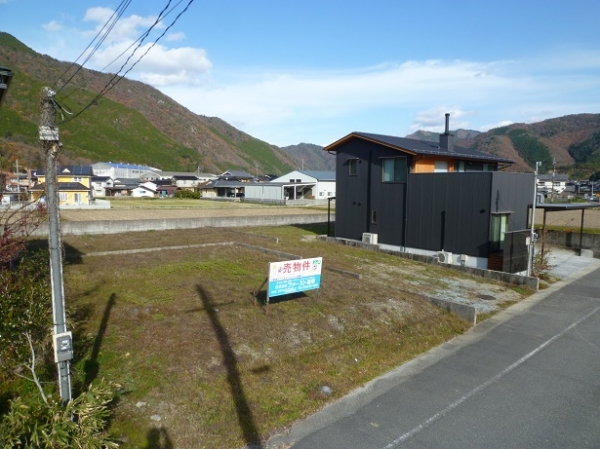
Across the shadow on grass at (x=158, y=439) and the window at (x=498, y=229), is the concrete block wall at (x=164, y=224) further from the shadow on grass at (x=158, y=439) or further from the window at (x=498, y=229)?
the window at (x=498, y=229)

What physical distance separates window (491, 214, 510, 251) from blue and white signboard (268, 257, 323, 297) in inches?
358

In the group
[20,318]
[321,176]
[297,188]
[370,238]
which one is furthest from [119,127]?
[20,318]

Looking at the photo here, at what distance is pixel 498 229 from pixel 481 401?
1084 centimetres

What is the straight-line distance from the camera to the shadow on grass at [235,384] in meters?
5.44

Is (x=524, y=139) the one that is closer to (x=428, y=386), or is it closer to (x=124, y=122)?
(x=124, y=122)

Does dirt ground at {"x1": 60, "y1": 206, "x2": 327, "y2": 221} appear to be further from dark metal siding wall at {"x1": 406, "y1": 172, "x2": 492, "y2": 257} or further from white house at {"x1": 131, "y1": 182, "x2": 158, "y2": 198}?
white house at {"x1": 131, "y1": 182, "x2": 158, "y2": 198}

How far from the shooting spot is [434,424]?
5.73 m

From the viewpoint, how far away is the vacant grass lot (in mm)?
5590

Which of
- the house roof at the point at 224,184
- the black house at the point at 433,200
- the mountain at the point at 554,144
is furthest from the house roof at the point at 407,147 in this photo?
the mountain at the point at 554,144

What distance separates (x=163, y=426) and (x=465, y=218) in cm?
1398

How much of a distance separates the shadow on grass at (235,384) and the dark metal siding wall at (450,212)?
11290 mm

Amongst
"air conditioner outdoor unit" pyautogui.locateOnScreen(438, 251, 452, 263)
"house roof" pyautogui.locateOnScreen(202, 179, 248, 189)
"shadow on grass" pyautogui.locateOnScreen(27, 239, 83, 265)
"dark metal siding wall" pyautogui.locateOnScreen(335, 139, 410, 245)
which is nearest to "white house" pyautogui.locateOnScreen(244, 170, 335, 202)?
"house roof" pyautogui.locateOnScreen(202, 179, 248, 189)

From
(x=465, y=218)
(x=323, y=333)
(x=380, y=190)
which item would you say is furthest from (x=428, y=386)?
(x=380, y=190)

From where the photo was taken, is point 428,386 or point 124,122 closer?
point 428,386
